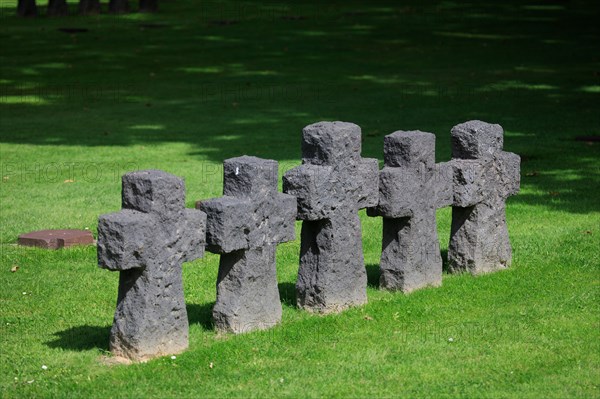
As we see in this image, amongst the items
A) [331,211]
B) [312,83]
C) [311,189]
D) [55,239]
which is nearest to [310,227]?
[331,211]

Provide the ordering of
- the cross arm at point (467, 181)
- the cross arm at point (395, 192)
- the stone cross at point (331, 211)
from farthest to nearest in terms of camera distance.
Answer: the cross arm at point (467, 181) → the cross arm at point (395, 192) → the stone cross at point (331, 211)

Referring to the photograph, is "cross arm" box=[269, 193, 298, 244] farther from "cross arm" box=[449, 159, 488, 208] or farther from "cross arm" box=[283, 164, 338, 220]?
"cross arm" box=[449, 159, 488, 208]

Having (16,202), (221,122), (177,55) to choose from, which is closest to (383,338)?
(16,202)

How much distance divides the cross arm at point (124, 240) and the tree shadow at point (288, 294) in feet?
6.79

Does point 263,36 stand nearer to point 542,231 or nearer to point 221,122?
point 221,122

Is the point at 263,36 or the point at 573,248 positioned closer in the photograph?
the point at 573,248

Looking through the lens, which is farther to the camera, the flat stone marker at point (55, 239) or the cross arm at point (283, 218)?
the flat stone marker at point (55, 239)

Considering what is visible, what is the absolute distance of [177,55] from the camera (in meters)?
29.3

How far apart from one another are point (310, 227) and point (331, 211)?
269mm

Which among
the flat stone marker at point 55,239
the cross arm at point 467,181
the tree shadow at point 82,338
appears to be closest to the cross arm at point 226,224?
the tree shadow at point 82,338

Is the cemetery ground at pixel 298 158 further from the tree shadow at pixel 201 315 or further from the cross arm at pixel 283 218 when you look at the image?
the cross arm at pixel 283 218

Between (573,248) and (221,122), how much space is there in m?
Answer: 9.71

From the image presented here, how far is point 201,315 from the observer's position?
9109mm

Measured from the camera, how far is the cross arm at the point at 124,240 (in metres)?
7.50
